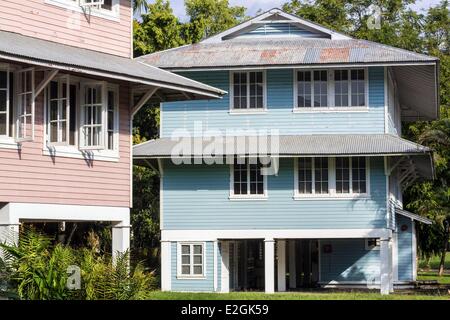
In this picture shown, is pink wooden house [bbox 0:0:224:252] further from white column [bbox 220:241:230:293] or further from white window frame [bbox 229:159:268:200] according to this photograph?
white column [bbox 220:241:230:293]

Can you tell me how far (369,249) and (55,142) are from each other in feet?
55.2

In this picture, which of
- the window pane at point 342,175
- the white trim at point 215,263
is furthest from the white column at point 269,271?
the window pane at point 342,175

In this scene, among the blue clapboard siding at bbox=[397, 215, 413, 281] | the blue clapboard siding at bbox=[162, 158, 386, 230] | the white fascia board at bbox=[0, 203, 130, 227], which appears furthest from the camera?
the blue clapboard siding at bbox=[397, 215, 413, 281]

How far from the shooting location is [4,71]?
20.5 m

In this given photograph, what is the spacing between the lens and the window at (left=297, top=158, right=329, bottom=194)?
112 feet

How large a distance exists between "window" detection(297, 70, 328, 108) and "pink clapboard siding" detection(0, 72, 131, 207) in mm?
11978

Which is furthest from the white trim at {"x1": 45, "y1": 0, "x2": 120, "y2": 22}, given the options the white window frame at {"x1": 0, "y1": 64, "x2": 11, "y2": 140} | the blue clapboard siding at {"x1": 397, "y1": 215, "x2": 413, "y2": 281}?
the blue clapboard siding at {"x1": 397, "y1": 215, "x2": 413, "y2": 281}

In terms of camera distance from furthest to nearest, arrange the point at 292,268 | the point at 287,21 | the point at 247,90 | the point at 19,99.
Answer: the point at 292,268 < the point at 287,21 < the point at 247,90 < the point at 19,99

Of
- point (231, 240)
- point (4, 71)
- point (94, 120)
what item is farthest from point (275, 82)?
point (4, 71)

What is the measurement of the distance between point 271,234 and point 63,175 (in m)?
13.2

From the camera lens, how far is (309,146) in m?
33.7

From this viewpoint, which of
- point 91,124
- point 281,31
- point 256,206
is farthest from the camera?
point 281,31

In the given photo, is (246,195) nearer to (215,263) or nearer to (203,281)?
(215,263)

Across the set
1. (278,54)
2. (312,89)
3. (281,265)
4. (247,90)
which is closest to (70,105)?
(247,90)
